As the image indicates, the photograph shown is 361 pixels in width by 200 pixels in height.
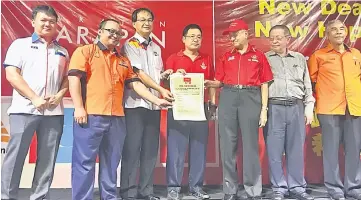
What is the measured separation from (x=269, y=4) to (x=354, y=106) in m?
1.39

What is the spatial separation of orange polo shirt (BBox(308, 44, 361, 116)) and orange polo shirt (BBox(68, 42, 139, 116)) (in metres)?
1.79

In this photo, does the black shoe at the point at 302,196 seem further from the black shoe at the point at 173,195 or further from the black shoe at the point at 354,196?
the black shoe at the point at 173,195

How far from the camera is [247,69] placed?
3025mm

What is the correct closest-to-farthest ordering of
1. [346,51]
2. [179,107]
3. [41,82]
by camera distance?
[41,82]
[179,107]
[346,51]

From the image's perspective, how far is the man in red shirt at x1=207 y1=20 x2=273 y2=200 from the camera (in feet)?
9.87

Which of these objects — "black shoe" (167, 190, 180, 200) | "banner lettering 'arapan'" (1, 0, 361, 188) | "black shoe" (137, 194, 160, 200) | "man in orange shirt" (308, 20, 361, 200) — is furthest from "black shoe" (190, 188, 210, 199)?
"man in orange shirt" (308, 20, 361, 200)

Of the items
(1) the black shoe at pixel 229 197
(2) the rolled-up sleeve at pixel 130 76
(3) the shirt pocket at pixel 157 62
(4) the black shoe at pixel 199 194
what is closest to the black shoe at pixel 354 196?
(1) the black shoe at pixel 229 197

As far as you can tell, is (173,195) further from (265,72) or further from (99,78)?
(265,72)

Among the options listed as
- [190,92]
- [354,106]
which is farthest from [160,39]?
[354,106]

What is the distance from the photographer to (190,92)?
305cm

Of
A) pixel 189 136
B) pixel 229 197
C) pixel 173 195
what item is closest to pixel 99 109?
pixel 189 136

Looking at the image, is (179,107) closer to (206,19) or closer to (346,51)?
(206,19)

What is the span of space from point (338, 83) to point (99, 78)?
2058mm

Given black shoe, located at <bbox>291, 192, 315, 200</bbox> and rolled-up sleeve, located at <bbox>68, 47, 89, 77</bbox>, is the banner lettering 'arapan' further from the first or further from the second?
rolled-up sleeve, located at <bbox>68, 47, 89, 77</bbox>
